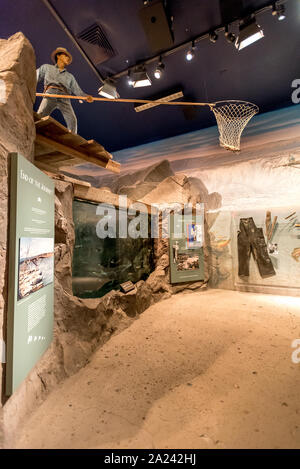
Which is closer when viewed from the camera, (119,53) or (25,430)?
(25,430)

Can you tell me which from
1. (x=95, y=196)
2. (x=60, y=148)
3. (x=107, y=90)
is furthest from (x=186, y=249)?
(x=107, y=90)

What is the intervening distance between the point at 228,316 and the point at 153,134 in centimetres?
681

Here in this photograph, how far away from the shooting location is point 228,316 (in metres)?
3.60

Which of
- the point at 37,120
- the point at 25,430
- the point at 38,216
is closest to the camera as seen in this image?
the point at 25,430

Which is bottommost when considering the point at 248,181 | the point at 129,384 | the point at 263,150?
the point at 129,384

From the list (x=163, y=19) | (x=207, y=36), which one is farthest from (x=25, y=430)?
(x=207, y=36)

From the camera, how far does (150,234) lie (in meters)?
5.04

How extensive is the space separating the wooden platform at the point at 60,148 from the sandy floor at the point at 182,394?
2556 mm

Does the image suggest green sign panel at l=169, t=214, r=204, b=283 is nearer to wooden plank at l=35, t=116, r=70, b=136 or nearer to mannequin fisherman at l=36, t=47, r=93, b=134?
mannequin fisherman at l=36, t=47, r=93, b=134

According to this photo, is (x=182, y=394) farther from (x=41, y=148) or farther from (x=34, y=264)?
(x=41, y=148)

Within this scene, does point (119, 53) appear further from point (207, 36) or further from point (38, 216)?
point (38, 216)

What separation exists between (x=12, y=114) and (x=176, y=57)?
4914 millimetres

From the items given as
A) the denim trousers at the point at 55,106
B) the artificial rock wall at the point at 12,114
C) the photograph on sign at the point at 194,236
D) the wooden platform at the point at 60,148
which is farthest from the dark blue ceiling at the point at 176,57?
the photograph on sign at the point at 194,236

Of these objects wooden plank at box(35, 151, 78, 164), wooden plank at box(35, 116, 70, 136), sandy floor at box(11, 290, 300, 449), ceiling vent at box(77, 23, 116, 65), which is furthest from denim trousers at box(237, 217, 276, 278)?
ceiling vent at box(77, 23, 116, 65)
